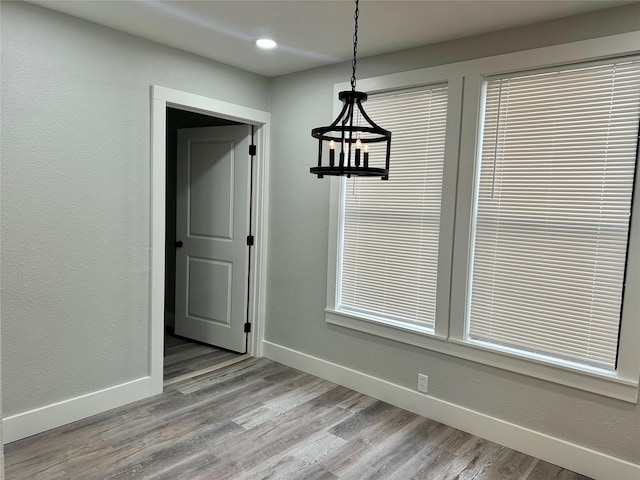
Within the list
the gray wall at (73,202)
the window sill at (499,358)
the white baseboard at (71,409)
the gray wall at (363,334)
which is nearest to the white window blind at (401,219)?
the window sill at (499,358)

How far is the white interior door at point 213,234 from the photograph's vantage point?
411 cm

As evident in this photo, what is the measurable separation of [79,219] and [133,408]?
1319 millimetres

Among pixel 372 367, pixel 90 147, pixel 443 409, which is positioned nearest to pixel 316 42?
pixel 90 147

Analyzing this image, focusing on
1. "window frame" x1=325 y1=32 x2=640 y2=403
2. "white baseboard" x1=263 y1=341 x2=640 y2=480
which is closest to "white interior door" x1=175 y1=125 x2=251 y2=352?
"white baseboard" x1=263 y1=341 x2=640 y2=480

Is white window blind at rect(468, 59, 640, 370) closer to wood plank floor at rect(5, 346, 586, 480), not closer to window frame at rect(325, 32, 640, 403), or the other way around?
window frame at rect(325, 32, 640, 403)

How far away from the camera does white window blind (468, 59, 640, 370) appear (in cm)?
244

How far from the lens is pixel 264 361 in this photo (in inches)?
161

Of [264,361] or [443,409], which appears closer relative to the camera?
[443,409]

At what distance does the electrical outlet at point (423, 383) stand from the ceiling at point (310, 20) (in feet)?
7.33

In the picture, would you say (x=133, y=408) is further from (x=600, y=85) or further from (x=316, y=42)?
(x=600, y=85)

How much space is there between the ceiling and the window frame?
0.20 meters

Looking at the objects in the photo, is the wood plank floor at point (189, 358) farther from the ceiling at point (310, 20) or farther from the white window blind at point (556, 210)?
the ceiling at point (310, 20)

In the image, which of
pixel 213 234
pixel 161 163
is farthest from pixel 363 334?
pixel 161 163

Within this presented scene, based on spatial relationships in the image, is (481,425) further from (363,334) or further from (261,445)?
(261,445)
